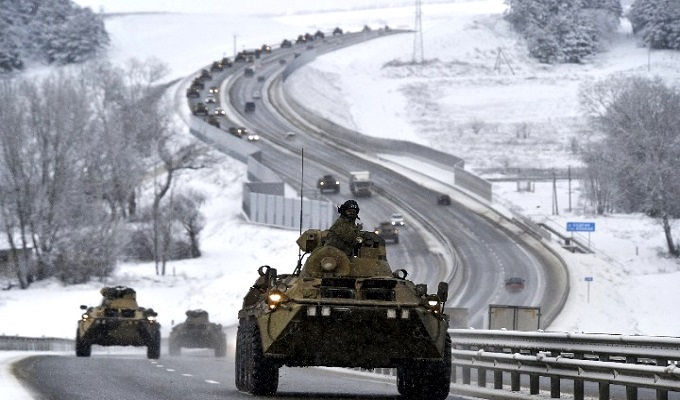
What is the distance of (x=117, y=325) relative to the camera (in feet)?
124

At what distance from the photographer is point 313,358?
19.0 m

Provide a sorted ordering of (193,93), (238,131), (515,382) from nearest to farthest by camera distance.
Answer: (515,382) → (238,131) → (193,93)

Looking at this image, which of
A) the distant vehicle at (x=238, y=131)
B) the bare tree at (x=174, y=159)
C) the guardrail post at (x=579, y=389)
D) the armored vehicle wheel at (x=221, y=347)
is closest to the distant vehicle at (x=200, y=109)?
the distant vehicle at (x=238, y=131)

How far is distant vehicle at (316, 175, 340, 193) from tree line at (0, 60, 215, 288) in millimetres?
8478

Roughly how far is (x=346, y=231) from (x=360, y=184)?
80.6 metres

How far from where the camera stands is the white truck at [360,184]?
331 ft

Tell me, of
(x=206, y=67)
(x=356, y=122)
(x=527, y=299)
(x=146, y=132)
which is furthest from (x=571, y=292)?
(x=206, y=67)

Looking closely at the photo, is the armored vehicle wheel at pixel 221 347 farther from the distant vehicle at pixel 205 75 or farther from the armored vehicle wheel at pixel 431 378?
the distant vehicle at pixel 205 75

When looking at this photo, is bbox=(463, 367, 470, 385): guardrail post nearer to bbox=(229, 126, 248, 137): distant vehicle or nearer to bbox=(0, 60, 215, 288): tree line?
→ bbox=(0, 60, 215, 288): tree line

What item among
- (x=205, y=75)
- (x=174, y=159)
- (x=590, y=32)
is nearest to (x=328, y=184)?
(x=174, y=159)

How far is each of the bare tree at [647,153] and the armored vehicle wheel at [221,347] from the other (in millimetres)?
48484

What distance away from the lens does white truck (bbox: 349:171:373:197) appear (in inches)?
3969

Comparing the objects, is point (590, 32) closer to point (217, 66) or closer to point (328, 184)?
point (217, 66)

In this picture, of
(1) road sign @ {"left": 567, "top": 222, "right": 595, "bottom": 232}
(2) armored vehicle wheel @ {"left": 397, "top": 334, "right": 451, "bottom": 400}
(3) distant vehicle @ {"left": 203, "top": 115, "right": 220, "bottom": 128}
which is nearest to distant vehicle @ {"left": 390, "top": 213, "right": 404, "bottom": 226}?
(1) road sign @ {"left": 567, "top": 222, "right": 595, "bottom": 232}
